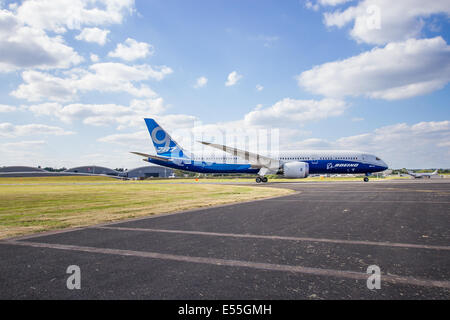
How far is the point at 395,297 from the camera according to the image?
277 cm

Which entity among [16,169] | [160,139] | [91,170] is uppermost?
[160,139]

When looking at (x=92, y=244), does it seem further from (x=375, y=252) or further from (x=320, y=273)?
(x=375, y=252)

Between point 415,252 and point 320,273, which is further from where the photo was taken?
point 415,252

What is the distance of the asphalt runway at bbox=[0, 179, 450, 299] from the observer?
9.66 feet

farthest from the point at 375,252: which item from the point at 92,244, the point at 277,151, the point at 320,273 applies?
the point at 277,151

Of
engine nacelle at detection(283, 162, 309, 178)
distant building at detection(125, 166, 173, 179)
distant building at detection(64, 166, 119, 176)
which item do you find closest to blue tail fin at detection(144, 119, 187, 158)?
engine nacelle at detection(283, 162, 309, 178)

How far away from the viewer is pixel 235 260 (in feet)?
13.4

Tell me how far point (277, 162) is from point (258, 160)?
2.55 meters

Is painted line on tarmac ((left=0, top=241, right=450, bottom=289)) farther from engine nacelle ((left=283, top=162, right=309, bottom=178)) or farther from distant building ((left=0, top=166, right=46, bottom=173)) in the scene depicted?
distant building ((left=0, top=166, right=46, bottom=173))

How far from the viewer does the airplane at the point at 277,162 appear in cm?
3344

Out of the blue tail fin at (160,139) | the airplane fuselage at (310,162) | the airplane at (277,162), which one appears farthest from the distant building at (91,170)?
the airplane fuselage at (310,162)

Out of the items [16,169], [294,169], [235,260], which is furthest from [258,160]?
[16,169]

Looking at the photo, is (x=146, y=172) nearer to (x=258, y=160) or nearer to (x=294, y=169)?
(x=258, y=160)
